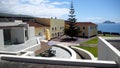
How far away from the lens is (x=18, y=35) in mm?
24812

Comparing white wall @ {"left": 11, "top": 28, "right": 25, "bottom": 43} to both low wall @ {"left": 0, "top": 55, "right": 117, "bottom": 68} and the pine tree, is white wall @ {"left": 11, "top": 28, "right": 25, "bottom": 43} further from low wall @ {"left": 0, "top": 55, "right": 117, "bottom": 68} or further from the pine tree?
the pine tree

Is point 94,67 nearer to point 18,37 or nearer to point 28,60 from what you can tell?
point 28,60

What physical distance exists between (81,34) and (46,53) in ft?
128

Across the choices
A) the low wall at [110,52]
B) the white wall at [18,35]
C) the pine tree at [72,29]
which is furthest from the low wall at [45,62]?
the pine tree at [72,29]

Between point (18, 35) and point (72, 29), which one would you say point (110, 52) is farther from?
point (72, 29)

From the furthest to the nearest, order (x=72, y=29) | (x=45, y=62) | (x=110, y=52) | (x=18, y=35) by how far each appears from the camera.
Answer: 1. (x=72, y=29)
2. (x=18, y=35)
3. (x=110, y=52)
4. (x=45, y=62)

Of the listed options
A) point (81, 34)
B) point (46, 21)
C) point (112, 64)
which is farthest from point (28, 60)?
point (81, 34)

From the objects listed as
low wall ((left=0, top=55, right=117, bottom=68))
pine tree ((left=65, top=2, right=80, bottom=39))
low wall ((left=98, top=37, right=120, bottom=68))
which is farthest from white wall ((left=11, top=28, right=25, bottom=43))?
pine tree ((left=65, top=2, right=80, bottom=39))

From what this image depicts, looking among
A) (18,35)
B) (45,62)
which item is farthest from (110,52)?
(18,35)

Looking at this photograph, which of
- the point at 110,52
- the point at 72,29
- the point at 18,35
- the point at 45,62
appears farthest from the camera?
the point at 72,29

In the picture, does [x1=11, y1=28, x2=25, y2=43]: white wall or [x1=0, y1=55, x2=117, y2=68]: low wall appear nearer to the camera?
[x1=0, y1=55, x2=117, y2=68]: low wall

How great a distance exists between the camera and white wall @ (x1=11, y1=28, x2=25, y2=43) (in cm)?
2470

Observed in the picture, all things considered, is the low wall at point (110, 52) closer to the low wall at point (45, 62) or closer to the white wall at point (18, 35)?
the low wall at point (45, 62)

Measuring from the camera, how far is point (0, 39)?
18.9 metres
